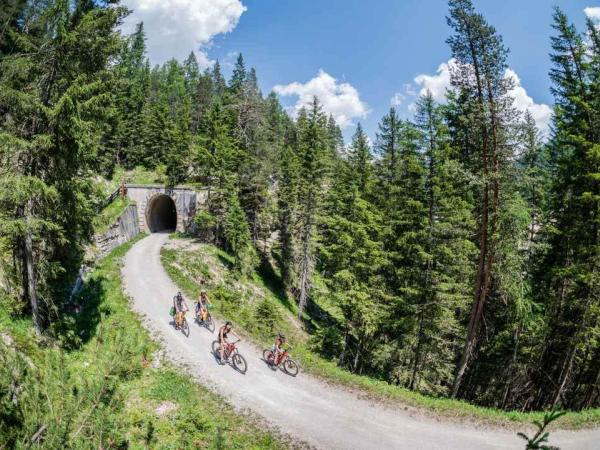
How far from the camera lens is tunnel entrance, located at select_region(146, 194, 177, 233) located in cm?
4244

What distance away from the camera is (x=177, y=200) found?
4081cm

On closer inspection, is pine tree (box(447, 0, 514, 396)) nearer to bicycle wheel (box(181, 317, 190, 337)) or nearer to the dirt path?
the dirt path

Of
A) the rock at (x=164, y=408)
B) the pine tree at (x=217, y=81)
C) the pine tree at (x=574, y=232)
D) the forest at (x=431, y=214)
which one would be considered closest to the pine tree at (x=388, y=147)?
the forest at (x=431, y=214)

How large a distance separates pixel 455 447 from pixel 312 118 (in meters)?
27.1

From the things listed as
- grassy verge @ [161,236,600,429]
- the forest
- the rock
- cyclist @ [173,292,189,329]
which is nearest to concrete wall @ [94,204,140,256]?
grassy verge @ [161,236,600,429]

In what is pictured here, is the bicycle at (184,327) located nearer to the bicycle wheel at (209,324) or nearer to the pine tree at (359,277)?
the bicycle wheel at (209,324)

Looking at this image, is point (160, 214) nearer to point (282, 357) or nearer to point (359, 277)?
point (359, 277)

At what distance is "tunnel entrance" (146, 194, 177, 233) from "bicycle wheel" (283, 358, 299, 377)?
30482mm

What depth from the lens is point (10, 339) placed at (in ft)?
43.0

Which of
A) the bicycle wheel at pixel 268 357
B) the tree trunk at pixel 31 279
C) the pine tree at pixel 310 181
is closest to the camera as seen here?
the tree trunk at pixel 31 279

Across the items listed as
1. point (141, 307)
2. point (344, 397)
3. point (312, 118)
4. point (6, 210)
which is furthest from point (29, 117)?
point (312, 118)

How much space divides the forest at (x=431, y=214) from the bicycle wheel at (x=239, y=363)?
7.92 metres

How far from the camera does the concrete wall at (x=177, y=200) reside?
1586 inches

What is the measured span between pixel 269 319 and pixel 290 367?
274 inches
